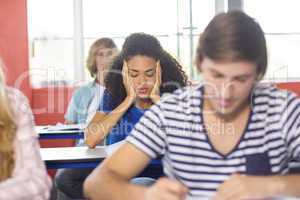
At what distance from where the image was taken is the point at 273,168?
51.8 inches

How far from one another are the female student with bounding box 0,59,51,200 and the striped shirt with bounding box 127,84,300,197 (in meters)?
0.27

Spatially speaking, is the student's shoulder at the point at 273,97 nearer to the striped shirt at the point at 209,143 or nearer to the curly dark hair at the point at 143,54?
the striped shirt at the point at 209,143

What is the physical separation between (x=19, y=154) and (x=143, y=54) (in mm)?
1188

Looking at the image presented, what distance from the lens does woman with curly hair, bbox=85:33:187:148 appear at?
7.96 feet

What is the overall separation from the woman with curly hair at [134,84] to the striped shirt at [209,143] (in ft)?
3.45

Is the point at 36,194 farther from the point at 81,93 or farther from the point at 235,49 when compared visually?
the point at 81,93

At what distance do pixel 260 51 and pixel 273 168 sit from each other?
32 cm

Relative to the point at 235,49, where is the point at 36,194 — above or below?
below

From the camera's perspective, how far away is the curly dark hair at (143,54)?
2.46 m

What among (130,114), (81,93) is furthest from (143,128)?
(81,93)

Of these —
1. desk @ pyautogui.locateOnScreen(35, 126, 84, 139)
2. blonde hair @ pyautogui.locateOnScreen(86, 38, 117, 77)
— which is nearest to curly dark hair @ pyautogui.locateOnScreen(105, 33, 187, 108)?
desk @ pyautogui.locateOnScreen(35, 126, 84, 139)

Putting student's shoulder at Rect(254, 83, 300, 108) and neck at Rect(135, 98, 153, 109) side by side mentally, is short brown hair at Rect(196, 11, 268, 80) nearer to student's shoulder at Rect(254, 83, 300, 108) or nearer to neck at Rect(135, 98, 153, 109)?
student's shoulder at Rect(254, 83, 300, 108)

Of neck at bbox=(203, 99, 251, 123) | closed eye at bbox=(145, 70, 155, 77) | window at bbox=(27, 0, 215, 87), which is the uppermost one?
Result: window at bbox=(27, 0, 215, 87)

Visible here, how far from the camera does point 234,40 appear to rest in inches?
47.4
